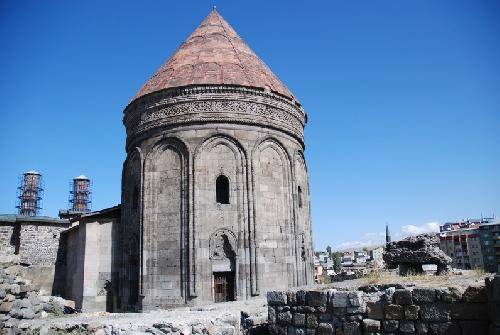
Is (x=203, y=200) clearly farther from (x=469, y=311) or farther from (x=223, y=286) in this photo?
(x=469, y=311)

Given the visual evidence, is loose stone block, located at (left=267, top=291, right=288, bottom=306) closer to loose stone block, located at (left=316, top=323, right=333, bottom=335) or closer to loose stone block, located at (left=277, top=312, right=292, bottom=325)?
loose stone block, located at (left=277, top=312, right=292, bottom=325)

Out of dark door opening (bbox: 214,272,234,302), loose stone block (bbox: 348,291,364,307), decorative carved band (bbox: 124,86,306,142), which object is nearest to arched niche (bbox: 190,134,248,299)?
dark door opening (bbox: 214,272,234,302)

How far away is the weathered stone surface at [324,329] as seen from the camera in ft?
18.5

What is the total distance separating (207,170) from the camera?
44.9 ft

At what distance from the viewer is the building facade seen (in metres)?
13.1

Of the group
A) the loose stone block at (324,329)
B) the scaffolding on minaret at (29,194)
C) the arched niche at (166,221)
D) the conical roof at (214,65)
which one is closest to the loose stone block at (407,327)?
the loose stone block at (324,329)

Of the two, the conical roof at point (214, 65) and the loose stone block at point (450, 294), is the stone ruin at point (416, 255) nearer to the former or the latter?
the loose stone block at point (450, 294)

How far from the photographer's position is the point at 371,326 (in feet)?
17.3

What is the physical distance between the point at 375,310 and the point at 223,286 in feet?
27.4

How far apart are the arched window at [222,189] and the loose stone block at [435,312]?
9283 millimetres

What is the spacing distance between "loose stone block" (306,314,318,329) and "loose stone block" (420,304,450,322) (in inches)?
57.9

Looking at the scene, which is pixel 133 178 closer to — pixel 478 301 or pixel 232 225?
pixel 232 225

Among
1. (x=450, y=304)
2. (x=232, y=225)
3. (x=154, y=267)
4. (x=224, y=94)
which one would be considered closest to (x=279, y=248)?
(x=232, y=225)

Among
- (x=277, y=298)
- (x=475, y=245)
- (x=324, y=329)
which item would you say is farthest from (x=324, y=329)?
(x=475, y=245)
